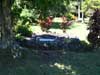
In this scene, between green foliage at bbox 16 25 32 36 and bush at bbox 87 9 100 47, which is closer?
bush at bbox 87 9 100 47

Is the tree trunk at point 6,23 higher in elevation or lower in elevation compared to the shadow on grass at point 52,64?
higher

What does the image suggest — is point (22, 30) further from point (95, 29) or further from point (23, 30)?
point (95, 29)

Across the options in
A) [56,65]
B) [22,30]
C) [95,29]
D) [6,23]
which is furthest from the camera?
[22,30]

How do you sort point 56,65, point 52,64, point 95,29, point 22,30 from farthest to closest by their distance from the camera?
point 22,30, point 95,29, point 52,64, point 56,65

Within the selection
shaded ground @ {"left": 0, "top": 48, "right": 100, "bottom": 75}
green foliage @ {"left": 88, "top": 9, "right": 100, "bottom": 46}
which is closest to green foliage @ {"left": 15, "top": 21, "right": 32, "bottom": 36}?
green foliage @ {"left": 88, "top": 9, "right": 100, "bottom": 46}

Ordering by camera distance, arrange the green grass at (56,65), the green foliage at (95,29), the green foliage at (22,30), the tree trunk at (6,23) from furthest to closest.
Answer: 1. the green foliage at (22,30)
2. the green foliage at (95,29)
3. the tree trunk at (6,23)
4. the green grass at (56,65)

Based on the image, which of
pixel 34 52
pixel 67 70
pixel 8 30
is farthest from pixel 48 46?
pixel 67 70

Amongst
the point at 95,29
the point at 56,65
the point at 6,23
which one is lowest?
the point at 56,65

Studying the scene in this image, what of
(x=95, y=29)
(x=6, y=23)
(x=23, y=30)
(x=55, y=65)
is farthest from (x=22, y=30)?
(x=55, y=65)

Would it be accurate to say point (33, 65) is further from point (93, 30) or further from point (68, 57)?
point (93, 30)

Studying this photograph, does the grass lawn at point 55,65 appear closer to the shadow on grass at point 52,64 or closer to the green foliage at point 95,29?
the shadow on grass at point 52,64

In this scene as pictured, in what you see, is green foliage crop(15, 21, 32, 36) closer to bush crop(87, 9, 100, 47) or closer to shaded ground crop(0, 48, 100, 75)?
bush crop(87, 9, 100, 47)

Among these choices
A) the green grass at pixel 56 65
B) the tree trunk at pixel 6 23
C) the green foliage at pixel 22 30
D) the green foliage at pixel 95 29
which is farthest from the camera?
the green foliage at pixel 22 30

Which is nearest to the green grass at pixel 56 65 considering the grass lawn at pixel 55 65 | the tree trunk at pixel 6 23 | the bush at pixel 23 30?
the grass lawn at pixel 55 65
